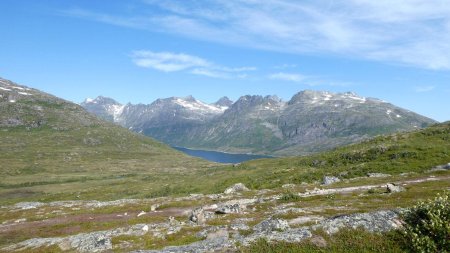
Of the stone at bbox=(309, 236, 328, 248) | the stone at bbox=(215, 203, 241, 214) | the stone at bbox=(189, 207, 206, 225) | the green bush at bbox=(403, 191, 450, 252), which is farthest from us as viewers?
the stone at bbox=(215, 203, 241, 214)

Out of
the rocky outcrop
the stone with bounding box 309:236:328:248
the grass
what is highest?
the stone with bounding box 309:236:328:248

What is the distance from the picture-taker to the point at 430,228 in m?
24.7

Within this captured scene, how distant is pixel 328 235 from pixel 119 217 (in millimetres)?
50351

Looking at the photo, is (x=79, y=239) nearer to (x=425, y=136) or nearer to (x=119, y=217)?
(x=119, y=217)

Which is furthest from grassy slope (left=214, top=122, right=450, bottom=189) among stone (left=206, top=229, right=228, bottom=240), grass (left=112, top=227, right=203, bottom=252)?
stone (left=206, top=229, right=228, bottom=240)

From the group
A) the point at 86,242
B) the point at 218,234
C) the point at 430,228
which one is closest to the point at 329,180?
the point at 218,234

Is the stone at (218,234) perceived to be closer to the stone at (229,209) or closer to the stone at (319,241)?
the stone at (319,241)

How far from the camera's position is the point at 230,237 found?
35.2 m

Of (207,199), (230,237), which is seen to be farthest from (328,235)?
(207,199)

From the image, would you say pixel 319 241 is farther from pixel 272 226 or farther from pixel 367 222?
pixel 272 226

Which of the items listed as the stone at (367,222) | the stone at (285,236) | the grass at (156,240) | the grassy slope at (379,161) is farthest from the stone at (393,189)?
the grass at (156,240)

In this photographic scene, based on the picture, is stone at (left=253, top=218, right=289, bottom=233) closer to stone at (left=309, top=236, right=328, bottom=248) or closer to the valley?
the valley

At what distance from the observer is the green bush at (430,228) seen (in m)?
23.9

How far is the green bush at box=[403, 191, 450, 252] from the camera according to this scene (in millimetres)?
23906
